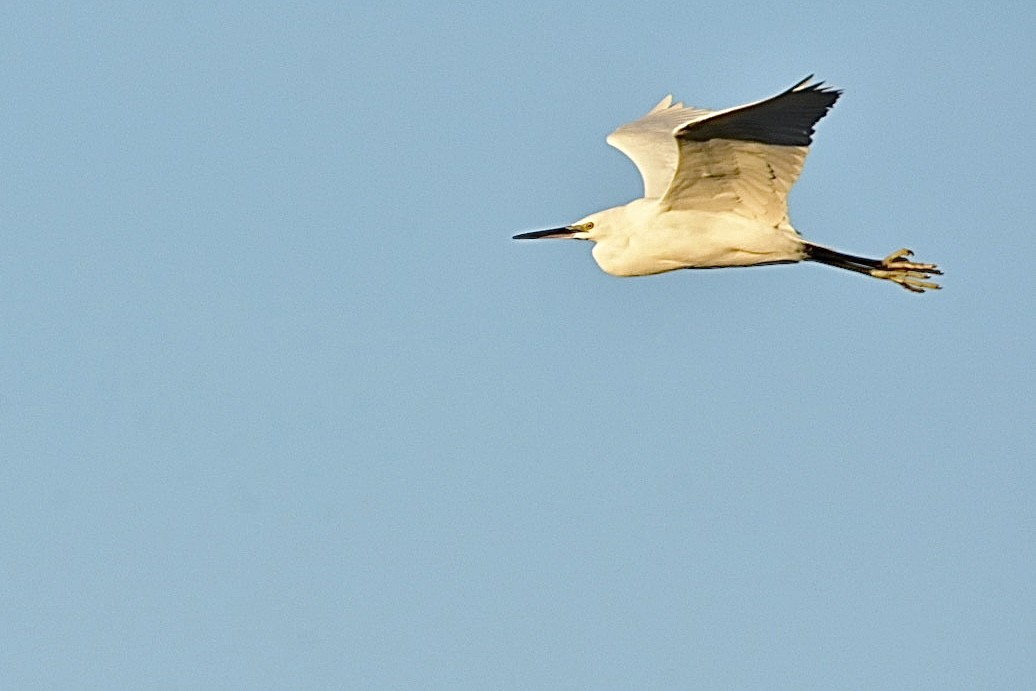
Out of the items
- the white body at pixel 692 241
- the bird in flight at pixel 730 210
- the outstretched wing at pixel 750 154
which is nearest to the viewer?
the outstretched wing at pixel 750 154

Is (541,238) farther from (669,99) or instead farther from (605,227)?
(669,99)

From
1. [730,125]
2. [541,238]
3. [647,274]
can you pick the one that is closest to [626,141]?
[541,238]

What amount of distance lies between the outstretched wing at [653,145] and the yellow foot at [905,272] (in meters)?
2.17

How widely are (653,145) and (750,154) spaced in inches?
158

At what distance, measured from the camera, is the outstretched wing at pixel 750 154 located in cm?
1330

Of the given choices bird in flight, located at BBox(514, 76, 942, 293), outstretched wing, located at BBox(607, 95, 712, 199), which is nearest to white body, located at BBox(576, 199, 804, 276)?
bird in flight, located at BBox(514, 76, 942, 293)

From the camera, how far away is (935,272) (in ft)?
55.8

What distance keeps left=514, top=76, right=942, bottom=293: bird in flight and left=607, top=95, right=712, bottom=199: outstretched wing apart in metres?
0.28

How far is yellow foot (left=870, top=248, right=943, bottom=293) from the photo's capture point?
55.4ft

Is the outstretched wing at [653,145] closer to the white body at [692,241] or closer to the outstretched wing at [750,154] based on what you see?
the white body at [692,241]

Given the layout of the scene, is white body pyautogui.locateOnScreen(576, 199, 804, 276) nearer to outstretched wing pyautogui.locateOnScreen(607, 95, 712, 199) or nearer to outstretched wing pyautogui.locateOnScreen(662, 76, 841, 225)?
outstretched wing pyautogui.locateOnScreen(662, 76, 841, 225)

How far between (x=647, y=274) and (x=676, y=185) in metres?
1.31

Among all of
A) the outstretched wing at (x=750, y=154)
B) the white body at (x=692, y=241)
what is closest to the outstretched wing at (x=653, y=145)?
the white body at (x=692, y=241)

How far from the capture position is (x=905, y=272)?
1694cm
